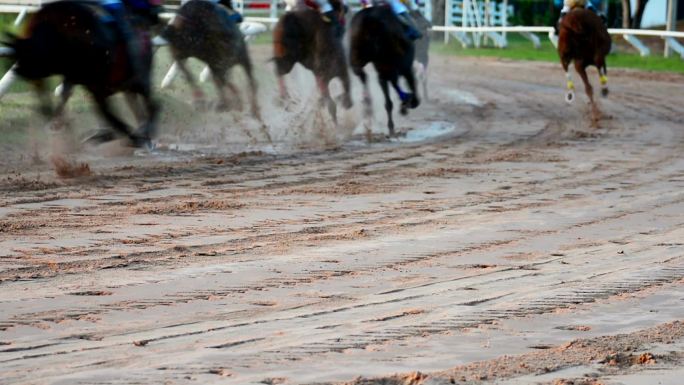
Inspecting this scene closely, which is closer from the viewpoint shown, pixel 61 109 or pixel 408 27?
pixel 61 109

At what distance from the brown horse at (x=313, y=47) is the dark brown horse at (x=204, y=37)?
738mm

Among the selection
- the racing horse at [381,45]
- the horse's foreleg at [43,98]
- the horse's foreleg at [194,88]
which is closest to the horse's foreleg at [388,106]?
the racing horse at [381,45]

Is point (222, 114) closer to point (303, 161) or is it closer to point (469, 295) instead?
point (303, 161)

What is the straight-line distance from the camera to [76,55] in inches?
438

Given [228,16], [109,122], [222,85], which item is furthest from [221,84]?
[109,122]

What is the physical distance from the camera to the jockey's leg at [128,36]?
38.2 ft

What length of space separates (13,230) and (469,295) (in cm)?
312

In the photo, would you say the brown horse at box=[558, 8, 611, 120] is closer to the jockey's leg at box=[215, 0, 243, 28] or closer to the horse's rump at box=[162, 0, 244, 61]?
the jockey's leg at box=[215, 0, 243, 28]

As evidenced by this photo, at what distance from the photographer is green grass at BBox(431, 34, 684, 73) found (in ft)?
93.7

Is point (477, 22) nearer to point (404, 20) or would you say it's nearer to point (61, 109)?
point (404, 20)

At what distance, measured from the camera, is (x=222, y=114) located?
651 inches

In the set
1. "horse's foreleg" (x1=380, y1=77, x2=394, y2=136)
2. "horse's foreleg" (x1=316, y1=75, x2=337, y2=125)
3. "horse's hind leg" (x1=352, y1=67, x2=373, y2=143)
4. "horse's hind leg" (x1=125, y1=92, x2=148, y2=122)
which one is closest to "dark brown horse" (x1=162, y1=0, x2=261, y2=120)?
"horse's foreleg" (x1=316, y1=75, x2=337, y2=125)

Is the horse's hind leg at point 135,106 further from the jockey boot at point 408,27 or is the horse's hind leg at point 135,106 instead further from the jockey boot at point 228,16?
the jockey boot at point 408,27

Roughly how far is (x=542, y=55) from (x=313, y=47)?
1735cm
